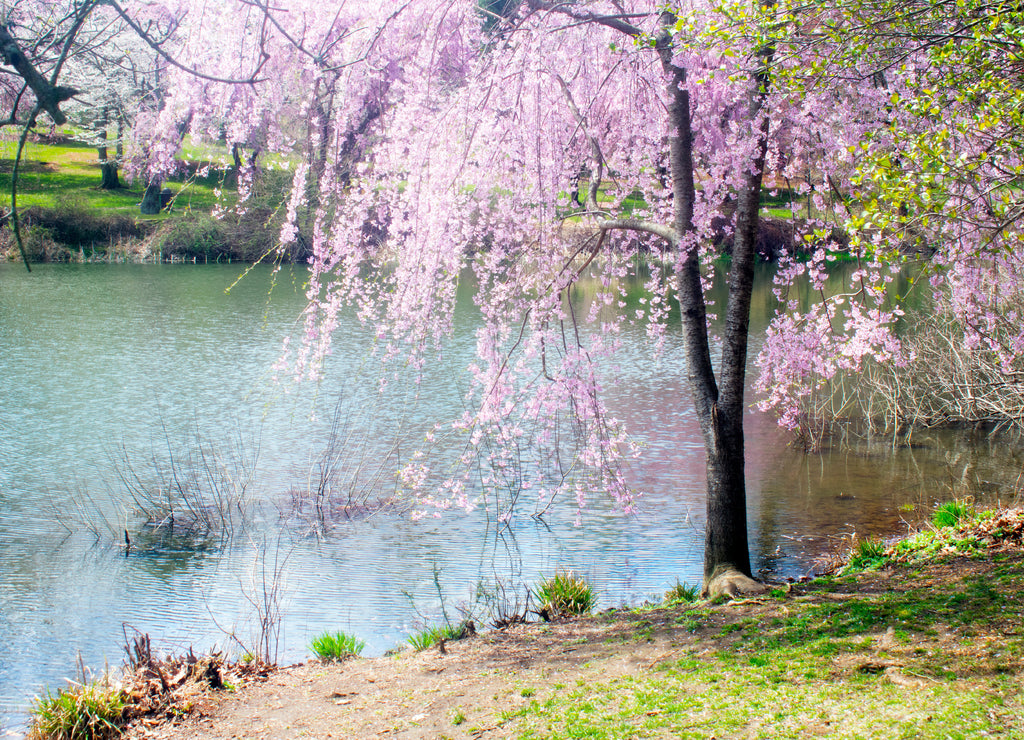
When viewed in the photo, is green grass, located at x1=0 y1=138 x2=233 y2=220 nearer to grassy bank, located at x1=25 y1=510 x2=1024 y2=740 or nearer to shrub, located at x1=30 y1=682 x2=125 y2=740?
shrub, located at x1=30 y1=682 x2=125 y2=740

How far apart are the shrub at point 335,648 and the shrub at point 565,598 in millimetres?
1334

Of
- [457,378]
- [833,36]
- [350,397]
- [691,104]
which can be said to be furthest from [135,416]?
[833,36]

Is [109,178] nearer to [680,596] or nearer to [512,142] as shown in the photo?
[512,142]

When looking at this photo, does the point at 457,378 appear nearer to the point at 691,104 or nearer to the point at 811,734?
the point at 691,104

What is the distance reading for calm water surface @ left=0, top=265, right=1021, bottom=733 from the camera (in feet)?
22.3

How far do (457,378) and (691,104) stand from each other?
8917mm

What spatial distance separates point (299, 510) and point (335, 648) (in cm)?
378

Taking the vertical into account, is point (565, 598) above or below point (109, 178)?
below

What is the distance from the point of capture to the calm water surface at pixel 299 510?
681cm

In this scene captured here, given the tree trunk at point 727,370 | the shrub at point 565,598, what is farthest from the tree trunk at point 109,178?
the shrub at point 565,598

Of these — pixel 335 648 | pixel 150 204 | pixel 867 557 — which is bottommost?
pixel 335 648

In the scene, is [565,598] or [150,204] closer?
[565,598]

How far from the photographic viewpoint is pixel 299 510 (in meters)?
9.15

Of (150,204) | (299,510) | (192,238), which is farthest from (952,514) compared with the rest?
(150,204)
